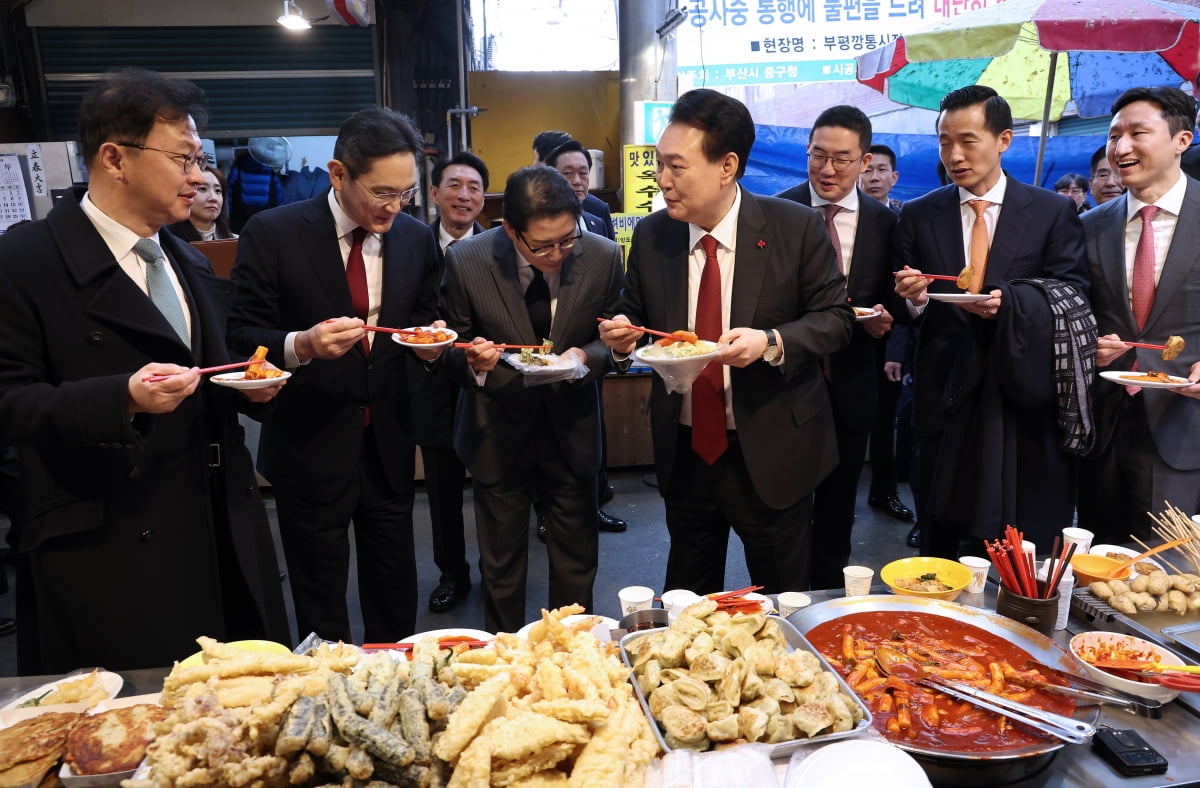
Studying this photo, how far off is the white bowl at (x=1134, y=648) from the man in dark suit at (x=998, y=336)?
4.25 ft

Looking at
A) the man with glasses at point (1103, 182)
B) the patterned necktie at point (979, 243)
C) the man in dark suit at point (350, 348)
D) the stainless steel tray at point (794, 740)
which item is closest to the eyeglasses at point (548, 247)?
the man in dark suit at point (350, 348)

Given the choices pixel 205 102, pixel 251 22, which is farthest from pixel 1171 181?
pixel 251 22

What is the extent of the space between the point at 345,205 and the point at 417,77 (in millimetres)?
5248

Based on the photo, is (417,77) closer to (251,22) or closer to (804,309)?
(251,22)

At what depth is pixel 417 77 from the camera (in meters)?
7.38

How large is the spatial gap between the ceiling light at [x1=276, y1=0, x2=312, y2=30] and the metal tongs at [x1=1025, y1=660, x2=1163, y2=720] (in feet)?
23.0

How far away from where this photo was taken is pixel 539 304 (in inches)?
117

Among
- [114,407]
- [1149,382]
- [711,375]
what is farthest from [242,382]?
[1149,382]

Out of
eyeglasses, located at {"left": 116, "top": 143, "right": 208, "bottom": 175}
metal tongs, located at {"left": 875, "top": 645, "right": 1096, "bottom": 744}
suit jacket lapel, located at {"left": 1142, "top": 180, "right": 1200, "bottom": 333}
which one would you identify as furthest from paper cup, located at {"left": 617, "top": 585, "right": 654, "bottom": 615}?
suit jacket lapel, located at {"left": 1142, "top": 180, "right": 1200, "bottom": 333}

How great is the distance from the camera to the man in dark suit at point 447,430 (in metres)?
4.08

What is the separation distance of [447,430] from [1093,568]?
293cm

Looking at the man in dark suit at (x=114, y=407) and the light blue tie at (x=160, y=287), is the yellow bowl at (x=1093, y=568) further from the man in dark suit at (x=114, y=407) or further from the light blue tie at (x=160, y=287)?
the light blue tie at (x=160, y=287)

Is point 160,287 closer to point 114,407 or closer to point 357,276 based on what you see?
point 114,407

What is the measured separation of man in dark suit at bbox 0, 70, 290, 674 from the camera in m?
1.85
